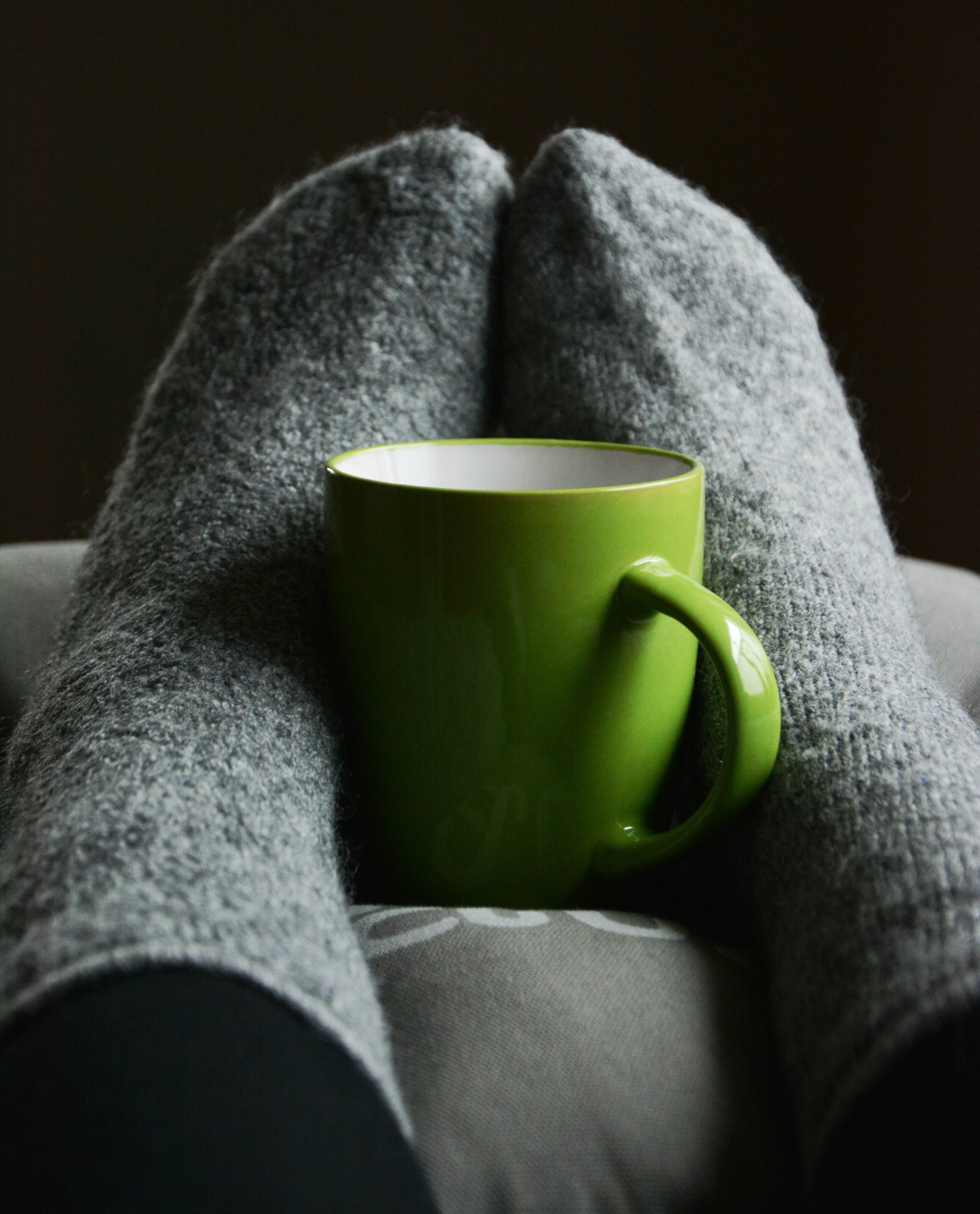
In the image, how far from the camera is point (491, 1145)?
0.24 metres

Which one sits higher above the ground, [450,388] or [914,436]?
[450,388]

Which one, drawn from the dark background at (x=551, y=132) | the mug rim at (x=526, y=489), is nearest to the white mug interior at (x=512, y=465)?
the mug rim at (x=526, y=489)

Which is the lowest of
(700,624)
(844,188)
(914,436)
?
(914,436)

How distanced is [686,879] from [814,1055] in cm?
12

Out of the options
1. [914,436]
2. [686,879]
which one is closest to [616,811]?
[686,879]

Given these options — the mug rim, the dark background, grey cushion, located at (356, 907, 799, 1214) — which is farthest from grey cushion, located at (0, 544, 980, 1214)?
the dark background

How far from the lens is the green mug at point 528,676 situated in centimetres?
28

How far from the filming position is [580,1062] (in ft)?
0.83

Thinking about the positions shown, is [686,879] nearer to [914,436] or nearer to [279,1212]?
[279,1212]

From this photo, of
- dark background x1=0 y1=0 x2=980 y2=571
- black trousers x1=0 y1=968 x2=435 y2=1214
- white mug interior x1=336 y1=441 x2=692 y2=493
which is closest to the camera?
black trousers x1=0 y1=968 x2=435 y2=1214

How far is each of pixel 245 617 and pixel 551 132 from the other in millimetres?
962

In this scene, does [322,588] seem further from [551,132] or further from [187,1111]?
[551,132]

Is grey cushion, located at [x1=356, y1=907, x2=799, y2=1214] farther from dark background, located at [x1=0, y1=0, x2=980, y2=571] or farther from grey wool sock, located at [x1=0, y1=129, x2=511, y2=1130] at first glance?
dark background, located at [x1=0, y1=0, x2=980, y2=571]

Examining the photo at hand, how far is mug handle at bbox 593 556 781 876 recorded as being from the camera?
11.1 inches
